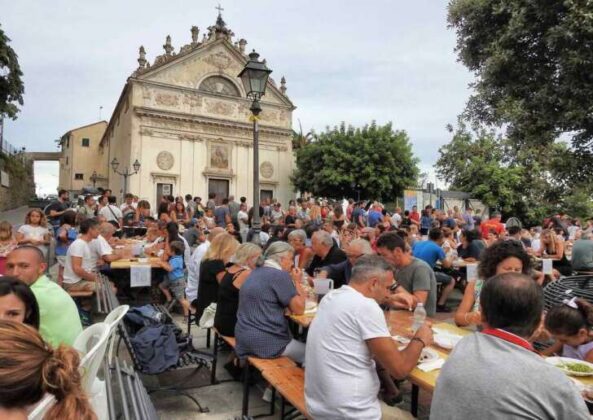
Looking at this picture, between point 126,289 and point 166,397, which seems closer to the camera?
point 166,397

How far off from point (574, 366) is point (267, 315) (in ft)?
7.15

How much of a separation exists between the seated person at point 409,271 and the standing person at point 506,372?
2.63 meters

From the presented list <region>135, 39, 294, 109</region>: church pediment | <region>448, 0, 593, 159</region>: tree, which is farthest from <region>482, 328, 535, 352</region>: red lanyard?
<region>135, 39, 294, 109</region>: church pediment

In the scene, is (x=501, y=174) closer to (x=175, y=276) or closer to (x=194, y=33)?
(x=194, y=33)

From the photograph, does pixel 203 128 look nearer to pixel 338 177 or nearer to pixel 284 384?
pixel 338 177

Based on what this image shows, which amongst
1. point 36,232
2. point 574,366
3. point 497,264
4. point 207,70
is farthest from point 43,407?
point 207,70

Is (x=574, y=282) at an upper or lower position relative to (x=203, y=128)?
lower

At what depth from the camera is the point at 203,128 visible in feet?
99.1

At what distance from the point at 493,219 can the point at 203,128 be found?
22174 millimetres

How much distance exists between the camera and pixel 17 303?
2.50 m

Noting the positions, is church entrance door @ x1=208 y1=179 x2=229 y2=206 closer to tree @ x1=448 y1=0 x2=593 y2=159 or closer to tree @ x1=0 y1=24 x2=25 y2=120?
tree @ x1=0 y1=24 x2=25 y2=120

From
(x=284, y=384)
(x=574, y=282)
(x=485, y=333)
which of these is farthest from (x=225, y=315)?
(x=574, y=282)

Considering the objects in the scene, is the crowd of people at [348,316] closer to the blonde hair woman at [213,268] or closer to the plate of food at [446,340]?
the blonde hair woman at [213,268]

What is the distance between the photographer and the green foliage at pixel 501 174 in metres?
27.3
